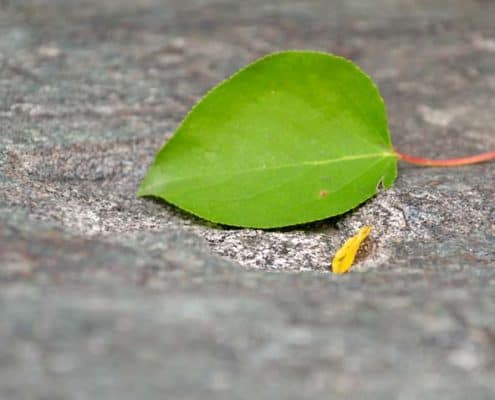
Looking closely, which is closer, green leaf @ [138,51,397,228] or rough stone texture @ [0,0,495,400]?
rough stone texture @ [0,0,495,400]

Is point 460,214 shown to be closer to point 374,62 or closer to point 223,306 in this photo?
point 223,306

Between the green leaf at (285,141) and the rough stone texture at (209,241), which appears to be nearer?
the rough stone texture at (209,241)

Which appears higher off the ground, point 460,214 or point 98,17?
point 98,17

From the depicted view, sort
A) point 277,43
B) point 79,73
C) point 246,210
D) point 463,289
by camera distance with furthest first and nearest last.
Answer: point 277,43
point 79,73
point 246,210
point 463,289

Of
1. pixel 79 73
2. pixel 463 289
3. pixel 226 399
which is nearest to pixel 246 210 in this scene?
pixel 463 289
